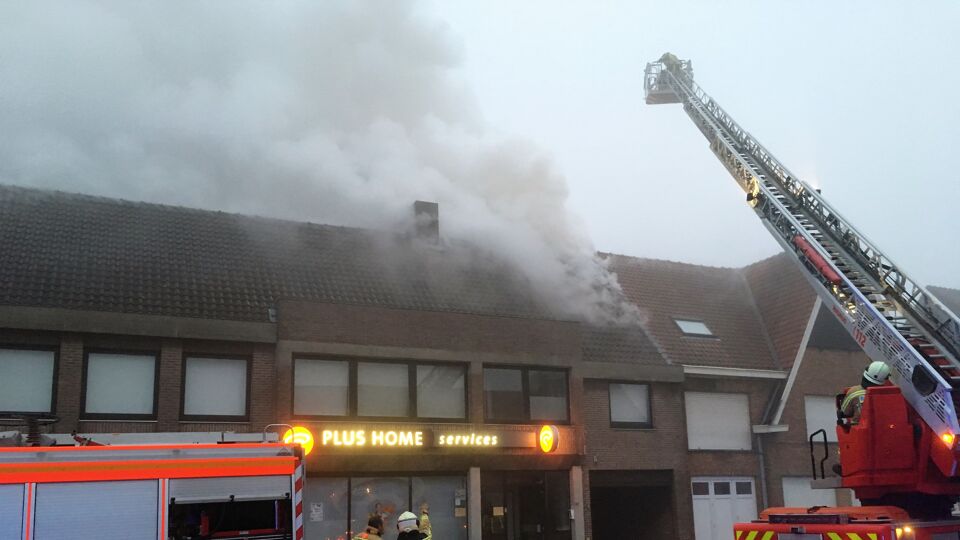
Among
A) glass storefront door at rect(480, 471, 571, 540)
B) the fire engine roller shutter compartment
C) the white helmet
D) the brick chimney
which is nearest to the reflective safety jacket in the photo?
the white helmet

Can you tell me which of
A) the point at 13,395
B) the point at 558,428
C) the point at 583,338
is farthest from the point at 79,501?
the point at 583,338

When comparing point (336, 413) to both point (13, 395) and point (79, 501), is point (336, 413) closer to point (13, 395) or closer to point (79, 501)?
point (13, 395)

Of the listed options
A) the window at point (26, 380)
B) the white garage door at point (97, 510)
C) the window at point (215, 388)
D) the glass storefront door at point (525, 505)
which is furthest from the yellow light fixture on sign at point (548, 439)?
the white garage door at point (97, 510)

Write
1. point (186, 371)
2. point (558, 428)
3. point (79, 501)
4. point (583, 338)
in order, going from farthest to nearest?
point (583, 338) < point (558, 428) < point (186, 371) < point (79, 501)

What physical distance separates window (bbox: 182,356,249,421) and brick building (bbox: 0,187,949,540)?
0.09 feet

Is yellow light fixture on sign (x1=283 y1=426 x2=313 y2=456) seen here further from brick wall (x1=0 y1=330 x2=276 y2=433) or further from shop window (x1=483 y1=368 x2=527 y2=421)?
shop window (x1=483 y1=368 x2=527 y2=421)

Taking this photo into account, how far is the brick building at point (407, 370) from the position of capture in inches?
657

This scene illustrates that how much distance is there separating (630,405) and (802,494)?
18.1 feet

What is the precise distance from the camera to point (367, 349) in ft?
61.4

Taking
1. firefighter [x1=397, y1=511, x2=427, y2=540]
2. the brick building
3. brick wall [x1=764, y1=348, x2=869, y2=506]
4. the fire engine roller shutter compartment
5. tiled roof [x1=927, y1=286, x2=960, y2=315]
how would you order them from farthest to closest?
tiled roof [x1=927, y1=286, x2=960, y2=315] → brick wall [x1=764, y1=348, x2=869, y2=506] → the fire engine roller shutter compartment → the brick building → firefighter [x1=397, y1=511, x2=427, y2=540]

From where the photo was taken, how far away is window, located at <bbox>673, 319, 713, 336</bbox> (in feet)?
80.5

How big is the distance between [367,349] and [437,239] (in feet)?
14.6

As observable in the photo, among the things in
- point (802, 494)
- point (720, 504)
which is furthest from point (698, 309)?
point (720, 504)

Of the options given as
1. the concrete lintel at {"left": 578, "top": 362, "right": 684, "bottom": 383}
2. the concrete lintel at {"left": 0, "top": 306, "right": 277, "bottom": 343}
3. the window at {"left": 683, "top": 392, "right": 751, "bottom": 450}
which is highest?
the concrete lintel at {"left": 0, "top": 306, "right": 277, "bottom": 343}
